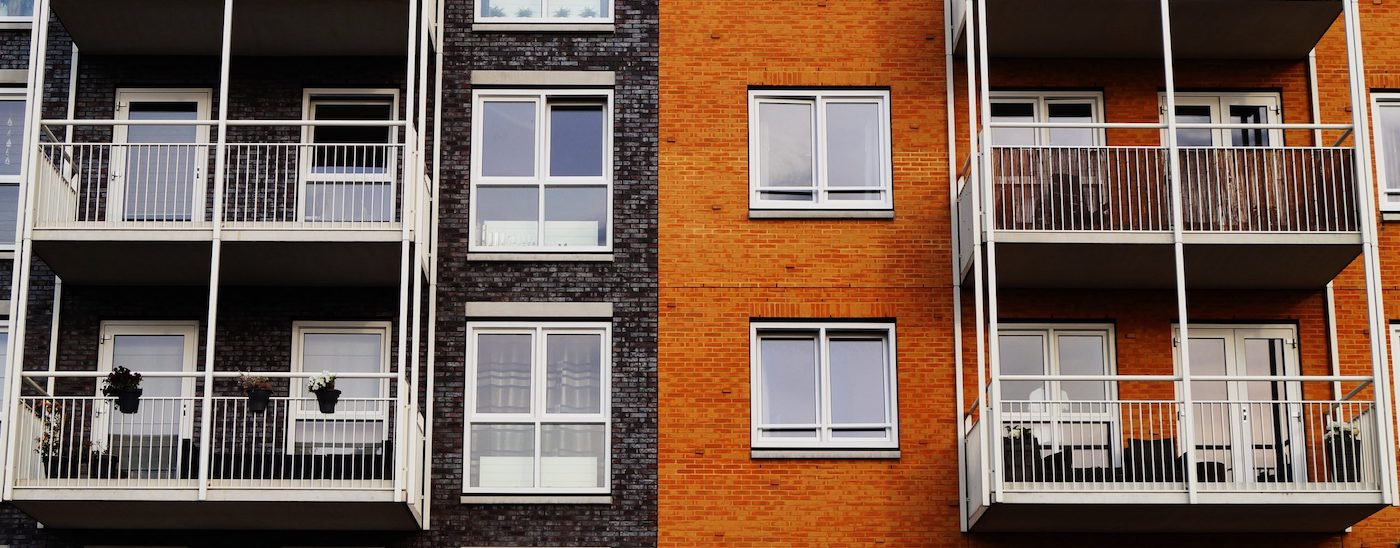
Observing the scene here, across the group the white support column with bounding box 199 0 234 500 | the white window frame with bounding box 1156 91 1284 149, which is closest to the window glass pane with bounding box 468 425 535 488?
the white support column with bounding box 199 0 234 500

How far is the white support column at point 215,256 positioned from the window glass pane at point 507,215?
8.09ft

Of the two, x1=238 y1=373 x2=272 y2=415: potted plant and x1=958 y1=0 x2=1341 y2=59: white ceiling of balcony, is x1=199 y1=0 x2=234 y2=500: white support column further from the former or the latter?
x1=958 y1=0 x2=1341 y2=59: white ceiling of balcony

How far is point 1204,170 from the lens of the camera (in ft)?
58.3

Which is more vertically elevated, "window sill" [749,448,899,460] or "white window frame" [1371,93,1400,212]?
"white window frame" [1371,93,1400,212]

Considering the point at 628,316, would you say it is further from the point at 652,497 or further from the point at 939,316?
the point at 939,316

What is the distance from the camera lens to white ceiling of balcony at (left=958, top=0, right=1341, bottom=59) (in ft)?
60.0

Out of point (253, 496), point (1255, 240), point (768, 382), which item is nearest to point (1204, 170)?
point (1255, 240)

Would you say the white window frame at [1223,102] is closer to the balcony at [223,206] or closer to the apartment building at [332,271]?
the apartment building at [332,271]

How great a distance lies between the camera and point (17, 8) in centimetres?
1942

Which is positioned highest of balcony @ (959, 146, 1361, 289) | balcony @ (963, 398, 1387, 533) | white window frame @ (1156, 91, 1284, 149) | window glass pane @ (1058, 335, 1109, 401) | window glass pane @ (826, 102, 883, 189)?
white window frame @ (1156, 91, 1284, 149)

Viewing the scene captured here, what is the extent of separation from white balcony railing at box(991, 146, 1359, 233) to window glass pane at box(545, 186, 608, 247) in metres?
3.82

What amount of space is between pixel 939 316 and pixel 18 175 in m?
9.10

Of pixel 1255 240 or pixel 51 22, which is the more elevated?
pixel 51 22

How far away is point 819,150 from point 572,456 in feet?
12.6
